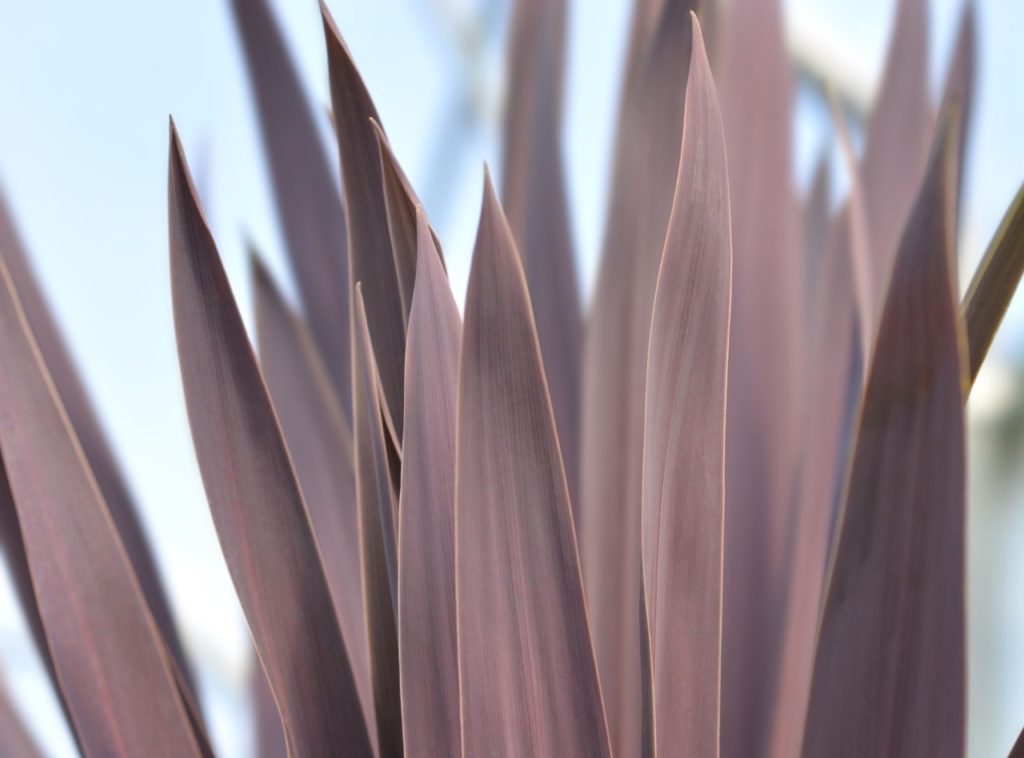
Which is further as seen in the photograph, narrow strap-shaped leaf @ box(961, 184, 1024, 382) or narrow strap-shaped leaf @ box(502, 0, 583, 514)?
narrow strap-shaped leaf @ box(502, 0, 583, 514)

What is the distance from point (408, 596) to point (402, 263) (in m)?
0.06

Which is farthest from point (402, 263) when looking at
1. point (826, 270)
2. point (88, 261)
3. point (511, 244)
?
point (88, 261)

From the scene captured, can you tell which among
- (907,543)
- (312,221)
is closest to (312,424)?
(312,221)

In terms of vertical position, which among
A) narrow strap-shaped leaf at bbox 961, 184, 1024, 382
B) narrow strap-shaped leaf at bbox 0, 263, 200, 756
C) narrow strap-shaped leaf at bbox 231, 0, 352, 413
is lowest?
narrow strap-shaped leaf at bbox 0, 263, 200, 756

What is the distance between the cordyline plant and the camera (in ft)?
0.40

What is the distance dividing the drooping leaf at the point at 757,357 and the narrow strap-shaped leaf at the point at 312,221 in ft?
0.37

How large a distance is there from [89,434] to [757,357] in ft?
0.56

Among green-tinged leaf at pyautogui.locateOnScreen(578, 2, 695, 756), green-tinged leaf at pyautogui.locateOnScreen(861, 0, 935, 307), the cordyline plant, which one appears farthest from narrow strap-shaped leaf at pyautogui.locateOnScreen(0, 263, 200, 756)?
green-tinged leaf at pyautogui.locateOnScreen(861, 0, 935, 307)

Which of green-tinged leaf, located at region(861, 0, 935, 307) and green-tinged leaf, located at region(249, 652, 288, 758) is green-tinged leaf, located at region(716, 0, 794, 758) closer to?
green-tinged leaf, located at region(861, 0, 935, 307)

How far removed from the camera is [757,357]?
0.79 feet

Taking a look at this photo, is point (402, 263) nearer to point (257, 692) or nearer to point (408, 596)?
point (408, 596)

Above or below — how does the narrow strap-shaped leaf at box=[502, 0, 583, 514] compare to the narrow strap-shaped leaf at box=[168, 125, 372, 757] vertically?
above

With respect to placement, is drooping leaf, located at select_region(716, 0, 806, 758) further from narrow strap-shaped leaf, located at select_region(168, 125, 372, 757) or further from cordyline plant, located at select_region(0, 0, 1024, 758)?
narrow strap-shaped leaf, located at select_region(168, 125, 372, 757)

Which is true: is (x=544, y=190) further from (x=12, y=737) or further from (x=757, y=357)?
(x=12, y=737)
